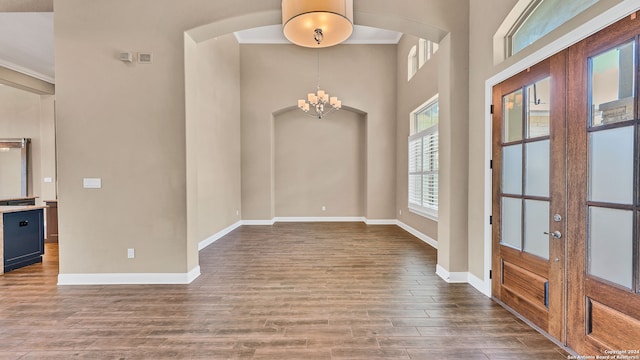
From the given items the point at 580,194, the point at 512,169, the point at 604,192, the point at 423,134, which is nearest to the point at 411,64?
the point at 423,134

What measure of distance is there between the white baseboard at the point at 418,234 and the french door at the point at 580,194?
2568 mm

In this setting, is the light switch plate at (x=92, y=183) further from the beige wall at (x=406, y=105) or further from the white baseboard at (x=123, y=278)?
the beige wall at (x=406, y=105)

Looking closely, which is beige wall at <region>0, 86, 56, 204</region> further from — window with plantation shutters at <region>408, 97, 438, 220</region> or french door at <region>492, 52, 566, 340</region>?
french door at <region>492, 52, 566, 340</region>

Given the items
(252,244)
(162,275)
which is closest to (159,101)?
(162,275)

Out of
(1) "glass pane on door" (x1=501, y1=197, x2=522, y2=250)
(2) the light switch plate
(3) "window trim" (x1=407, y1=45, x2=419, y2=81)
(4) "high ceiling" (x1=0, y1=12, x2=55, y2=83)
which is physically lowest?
(1) "glass pane on door" (x1=501, y1=197, x2=522, y2=250)

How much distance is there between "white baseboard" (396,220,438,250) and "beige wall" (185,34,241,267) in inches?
164

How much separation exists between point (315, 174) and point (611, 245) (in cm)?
691

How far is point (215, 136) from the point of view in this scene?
615 centimetres

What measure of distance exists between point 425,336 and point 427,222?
3.64 metres

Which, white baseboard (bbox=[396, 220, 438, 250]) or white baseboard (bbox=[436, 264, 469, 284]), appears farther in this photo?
white baseboard (bbox=[396, 220, 438, 250])

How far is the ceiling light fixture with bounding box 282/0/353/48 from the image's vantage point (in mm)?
2056

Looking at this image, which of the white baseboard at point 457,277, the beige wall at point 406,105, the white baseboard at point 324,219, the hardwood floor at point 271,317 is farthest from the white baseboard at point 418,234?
the white baseboard at point 457,277

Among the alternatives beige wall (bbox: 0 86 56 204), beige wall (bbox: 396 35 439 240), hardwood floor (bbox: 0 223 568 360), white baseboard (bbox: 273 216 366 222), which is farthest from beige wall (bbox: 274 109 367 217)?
beige wall (bbox: 0 86 56 204)

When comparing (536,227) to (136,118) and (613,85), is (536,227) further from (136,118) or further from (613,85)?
(136,118)
